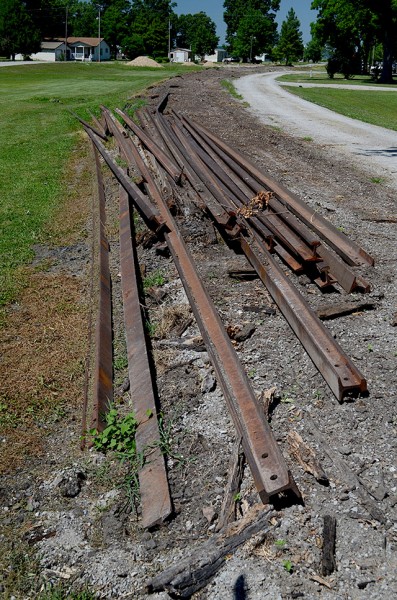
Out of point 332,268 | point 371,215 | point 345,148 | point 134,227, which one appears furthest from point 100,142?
point 332,268

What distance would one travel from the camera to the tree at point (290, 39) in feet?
352

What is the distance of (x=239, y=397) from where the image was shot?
14.6 feet

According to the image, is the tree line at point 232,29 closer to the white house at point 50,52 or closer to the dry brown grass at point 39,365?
the white house at point 50,52

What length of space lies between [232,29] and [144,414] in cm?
16270

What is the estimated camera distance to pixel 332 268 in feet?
22.5

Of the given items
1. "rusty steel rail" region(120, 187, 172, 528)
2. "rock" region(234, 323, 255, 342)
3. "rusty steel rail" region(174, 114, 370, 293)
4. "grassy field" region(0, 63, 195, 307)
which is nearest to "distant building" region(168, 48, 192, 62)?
"grassy field" region(0, 63, 195, 307)

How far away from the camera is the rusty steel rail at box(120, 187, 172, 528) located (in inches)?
145

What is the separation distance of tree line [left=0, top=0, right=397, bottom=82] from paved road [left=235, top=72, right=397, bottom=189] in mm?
23674

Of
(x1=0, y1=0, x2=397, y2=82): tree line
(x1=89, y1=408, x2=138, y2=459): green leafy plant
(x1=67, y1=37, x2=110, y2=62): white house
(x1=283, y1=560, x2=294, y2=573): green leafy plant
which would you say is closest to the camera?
(x1=283, y1=560, x2=294, y2=573): green leafy plant

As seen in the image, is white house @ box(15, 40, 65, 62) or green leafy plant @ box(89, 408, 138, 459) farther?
white house @ box(15, 40, 65, 62)

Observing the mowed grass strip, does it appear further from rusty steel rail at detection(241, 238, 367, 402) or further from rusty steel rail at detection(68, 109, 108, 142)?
rusty steel rail at detection(241, 238, 367, 402)

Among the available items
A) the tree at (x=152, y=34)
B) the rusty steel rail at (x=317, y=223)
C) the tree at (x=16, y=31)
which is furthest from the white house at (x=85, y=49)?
the rusty steel rail at (x=317, y=223)

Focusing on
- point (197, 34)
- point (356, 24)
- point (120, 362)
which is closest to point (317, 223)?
point (120, 362)

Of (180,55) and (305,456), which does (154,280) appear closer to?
(305,456)
